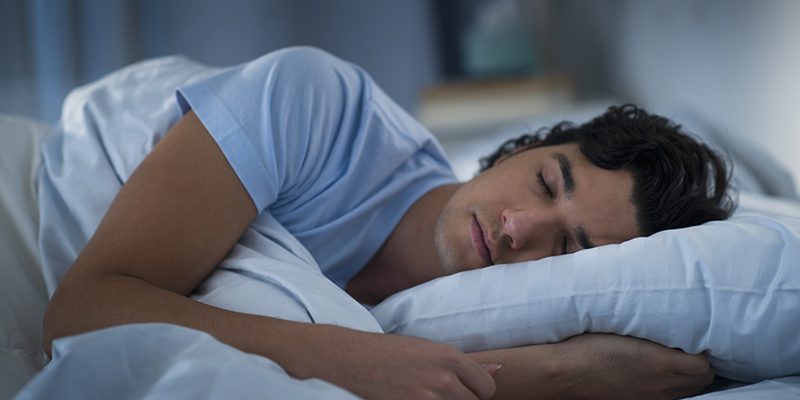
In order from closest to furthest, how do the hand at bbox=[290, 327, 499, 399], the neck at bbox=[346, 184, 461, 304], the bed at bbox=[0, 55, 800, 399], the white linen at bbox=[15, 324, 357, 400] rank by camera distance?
the white linen at bbox=[15, 324, 357, 400]
the hand at bbox=[290, 327, 499, 399]
the bed at bbox=[0, 55, 800, 399]
the neck at bbox=[346, 184, 461, 304]

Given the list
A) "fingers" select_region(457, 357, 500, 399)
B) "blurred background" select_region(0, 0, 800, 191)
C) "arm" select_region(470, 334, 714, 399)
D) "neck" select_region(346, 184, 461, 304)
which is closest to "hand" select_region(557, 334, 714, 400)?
"arm" select_region(470, 334, 714, 399)

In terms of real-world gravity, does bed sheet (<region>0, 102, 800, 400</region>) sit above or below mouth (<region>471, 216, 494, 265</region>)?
above

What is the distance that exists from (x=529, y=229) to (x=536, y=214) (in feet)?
0.08

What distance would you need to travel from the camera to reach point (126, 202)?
0.91 metres

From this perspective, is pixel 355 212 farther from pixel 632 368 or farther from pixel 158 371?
pixel 158 371

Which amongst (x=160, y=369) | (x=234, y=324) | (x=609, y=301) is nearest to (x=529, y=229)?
(x=609, y=301)

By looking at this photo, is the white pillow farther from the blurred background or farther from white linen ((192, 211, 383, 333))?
the blurred background

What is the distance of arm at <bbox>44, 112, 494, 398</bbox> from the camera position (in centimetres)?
73

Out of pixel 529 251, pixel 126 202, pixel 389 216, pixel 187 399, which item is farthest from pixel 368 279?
pixel 187 399

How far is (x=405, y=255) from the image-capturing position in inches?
45.6

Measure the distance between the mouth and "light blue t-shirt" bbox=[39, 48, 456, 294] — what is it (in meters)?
0.18

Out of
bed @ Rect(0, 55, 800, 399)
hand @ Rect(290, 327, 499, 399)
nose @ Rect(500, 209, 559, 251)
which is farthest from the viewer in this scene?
nose @ Rect(500, 209, 559, 251)

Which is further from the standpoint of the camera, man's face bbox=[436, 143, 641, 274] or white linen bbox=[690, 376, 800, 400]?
man's face bbox=[436, 143, 641, 274]

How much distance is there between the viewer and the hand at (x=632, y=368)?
85cm
